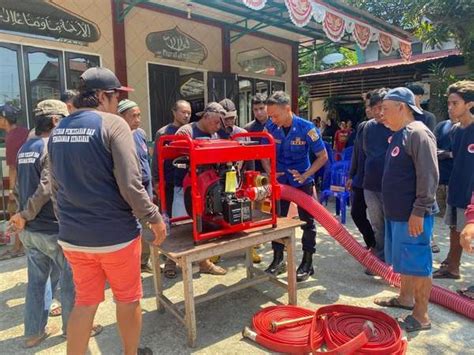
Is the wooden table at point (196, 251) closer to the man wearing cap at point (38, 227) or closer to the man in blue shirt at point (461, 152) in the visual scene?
the man wearing cap at point (38, 227)

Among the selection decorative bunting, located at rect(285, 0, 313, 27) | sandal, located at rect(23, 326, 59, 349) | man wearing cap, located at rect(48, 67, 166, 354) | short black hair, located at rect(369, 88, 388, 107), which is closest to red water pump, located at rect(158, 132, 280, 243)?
man wearing cap, located at rect(48, 67, 166, 354)

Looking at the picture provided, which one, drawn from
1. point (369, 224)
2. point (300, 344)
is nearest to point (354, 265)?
point (369, 224)

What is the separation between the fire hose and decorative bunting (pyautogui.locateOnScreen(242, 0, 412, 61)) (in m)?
3.66

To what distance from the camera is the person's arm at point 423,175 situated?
2389 mm

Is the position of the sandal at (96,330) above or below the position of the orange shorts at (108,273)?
below

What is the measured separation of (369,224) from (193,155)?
2441 mm

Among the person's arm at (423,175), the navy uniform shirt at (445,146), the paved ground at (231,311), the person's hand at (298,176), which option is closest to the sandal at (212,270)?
the paved ground at (231,311)

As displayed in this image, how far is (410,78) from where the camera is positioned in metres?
10.4

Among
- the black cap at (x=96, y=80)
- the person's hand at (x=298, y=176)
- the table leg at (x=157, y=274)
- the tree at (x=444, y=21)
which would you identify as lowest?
the table leg at (x=157, y=274)

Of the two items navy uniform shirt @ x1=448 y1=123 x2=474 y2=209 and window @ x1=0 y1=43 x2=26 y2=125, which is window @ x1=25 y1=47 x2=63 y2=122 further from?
navy uniform shirt @ x1=448 y1=123 x2=474 y2=209

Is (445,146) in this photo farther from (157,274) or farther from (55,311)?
(55,311)

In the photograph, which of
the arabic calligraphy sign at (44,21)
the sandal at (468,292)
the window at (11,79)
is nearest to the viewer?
the sandal at (468,292)

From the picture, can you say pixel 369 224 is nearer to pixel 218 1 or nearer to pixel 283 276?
pixel 283 276

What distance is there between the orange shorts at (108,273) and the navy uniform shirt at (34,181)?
23.0 inches
